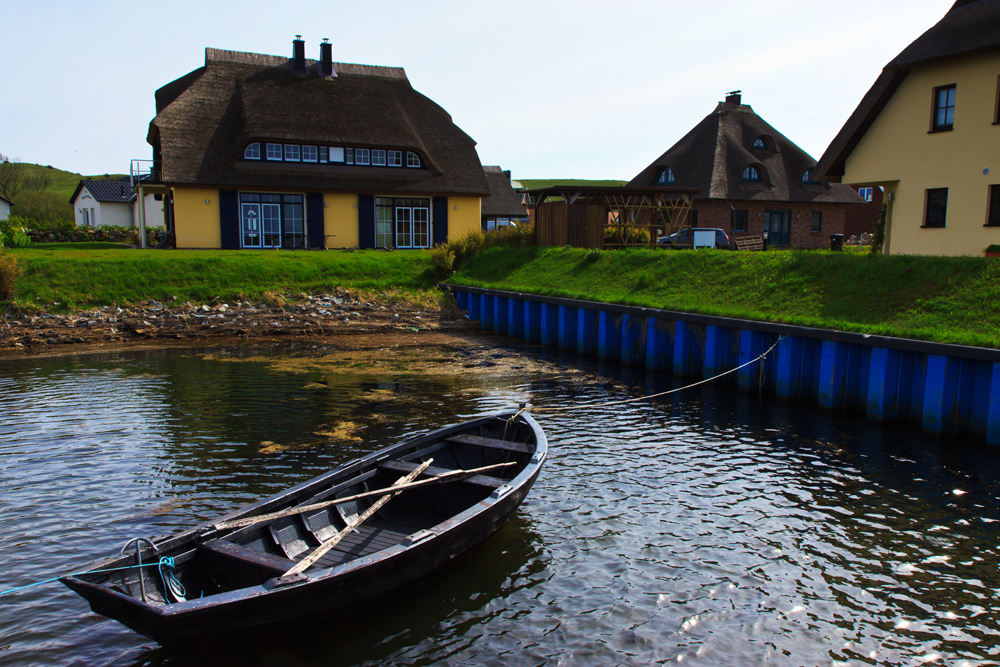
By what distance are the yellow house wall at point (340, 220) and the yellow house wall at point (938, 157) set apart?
2248 cm

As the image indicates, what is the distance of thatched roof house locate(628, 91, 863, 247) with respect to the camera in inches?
1654

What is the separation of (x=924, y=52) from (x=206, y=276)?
25.4 m

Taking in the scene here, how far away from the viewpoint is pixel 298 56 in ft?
122

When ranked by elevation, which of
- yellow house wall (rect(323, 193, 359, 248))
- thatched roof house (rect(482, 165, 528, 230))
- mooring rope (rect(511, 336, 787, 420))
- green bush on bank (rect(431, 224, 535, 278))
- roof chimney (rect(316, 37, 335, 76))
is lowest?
mooring rope (rect(511, 336, 787, 420))

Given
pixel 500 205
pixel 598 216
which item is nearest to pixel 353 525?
pixel 598 216

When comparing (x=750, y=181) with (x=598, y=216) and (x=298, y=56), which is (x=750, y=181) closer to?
(x=598, y=216)

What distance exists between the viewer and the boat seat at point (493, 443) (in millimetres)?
9125

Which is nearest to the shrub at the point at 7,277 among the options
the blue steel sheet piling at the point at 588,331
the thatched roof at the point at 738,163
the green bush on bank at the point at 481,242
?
the green bush on bank at the point at 481,242

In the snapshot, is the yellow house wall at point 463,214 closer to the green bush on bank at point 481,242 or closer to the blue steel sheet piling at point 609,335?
the green bush on bank at point 481,242

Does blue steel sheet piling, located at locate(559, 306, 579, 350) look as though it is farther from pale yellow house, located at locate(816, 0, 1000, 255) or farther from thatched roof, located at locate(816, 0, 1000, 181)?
thatched roof, located at locate(816, 0, 1000, 181)

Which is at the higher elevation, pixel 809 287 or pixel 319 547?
pixel 809 287

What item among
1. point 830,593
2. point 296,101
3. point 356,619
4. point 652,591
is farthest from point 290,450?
point 296,101

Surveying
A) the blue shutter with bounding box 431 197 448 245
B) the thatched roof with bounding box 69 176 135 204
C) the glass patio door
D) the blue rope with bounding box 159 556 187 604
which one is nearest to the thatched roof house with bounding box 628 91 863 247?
the blue shutter with bounding box 431 197 448 245

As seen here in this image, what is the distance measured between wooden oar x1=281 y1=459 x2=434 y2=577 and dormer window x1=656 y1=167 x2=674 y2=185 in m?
39.8
